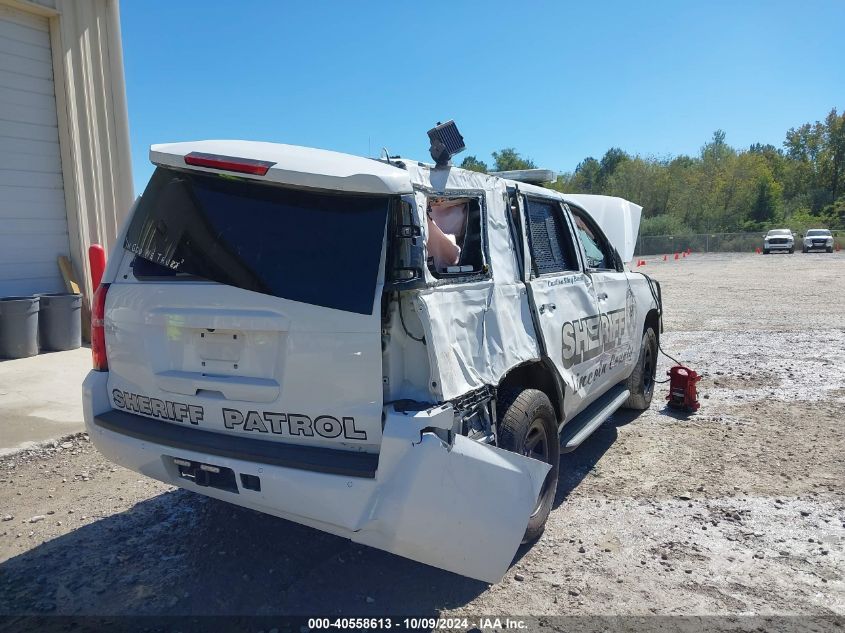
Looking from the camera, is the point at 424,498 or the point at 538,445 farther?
the point at 538,445

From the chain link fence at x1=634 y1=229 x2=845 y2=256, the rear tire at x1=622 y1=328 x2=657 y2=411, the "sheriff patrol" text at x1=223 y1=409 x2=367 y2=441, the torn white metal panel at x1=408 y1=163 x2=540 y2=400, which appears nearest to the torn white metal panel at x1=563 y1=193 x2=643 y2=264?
the rear tire at x1=622 y1=328 x2=657 y2=411

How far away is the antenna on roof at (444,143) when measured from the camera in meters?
3.23

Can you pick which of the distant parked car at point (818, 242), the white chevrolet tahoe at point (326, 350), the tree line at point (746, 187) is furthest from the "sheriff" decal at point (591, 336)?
the tree line at point (746, 187)

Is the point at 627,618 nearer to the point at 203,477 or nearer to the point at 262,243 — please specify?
the point at 203,477

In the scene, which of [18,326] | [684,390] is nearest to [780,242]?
[684,390]

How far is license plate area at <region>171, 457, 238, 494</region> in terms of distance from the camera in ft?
9.27

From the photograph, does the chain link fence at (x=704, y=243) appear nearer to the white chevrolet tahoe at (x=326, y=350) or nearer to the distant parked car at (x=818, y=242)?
the distant parked car at (x=818, y=242)

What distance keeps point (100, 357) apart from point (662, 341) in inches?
359

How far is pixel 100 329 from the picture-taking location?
11.2 ft

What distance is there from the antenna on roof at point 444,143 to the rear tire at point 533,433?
127 cm

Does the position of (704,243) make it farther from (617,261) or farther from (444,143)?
(444,143)

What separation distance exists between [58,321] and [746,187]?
74.8 m

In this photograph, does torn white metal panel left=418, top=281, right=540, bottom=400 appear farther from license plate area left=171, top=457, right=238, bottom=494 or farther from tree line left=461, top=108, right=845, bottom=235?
tree line left=461, top=108, right=845, bottom=235

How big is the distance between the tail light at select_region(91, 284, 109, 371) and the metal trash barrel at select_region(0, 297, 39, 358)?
199 inches
